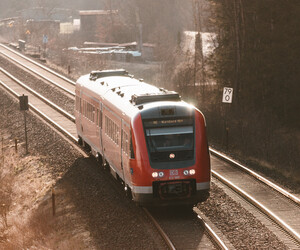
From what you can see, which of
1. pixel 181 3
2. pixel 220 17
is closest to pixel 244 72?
pixel 220 17

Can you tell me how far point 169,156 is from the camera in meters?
14.4

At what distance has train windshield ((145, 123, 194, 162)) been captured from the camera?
14.4 m

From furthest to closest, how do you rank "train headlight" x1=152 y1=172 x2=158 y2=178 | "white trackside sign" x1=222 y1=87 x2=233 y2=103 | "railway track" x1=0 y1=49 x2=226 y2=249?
"white trackside sign" x1=222 y1=87 x2=233 y2=103 < "train headlight" x1=152 y1=172 x2=158 y2=178 < "railway track" x1=0 y1=49 x2=226 y2=249

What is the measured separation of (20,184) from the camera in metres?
22.5

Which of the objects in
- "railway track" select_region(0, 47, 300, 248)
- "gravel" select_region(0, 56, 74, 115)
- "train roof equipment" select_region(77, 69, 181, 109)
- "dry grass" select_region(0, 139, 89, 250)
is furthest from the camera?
"gravel" select_region(0, 56, 74, 115)

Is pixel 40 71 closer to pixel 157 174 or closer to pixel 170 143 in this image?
pixel 170 143

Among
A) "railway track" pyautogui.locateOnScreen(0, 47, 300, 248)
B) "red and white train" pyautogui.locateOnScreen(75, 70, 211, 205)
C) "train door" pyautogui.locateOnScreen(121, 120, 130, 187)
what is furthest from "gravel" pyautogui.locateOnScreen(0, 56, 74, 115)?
"red and white train" pyautogui.locateOnScreen(75, 70, 211, 205)

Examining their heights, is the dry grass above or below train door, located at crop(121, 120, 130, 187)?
below

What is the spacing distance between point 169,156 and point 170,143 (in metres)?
0.33

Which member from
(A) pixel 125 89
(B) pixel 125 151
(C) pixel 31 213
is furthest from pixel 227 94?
(B) pixel 125 151

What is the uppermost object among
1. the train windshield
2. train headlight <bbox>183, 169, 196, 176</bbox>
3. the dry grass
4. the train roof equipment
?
the train roof equipment

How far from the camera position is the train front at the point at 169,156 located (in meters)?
14.3

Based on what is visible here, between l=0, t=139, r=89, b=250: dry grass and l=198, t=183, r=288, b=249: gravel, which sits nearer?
l=198, t=183, r=288, b=249: gravel

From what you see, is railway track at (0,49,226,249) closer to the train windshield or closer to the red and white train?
the red and white train
